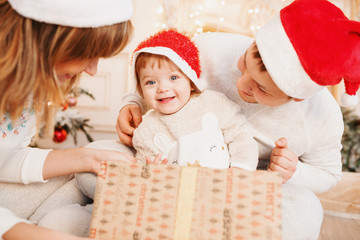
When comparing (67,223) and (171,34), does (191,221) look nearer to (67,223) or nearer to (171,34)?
(67,223)

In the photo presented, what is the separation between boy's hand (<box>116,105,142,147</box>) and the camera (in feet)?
3.67

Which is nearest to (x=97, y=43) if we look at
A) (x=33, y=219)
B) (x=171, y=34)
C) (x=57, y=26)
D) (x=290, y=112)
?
(x=57, y=26)

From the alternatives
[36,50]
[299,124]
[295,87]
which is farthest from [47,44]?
[299,124]

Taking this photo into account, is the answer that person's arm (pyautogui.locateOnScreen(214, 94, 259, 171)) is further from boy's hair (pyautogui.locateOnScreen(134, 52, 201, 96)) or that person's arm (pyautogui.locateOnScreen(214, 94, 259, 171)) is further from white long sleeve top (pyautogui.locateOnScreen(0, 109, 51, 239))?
white long sleeve top (pyautogui.locateOnScreen(0, 109, 51, 239))

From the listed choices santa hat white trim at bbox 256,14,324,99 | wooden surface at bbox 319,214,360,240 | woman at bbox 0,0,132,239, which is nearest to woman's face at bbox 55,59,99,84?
woman at bbox 0,0,132,239

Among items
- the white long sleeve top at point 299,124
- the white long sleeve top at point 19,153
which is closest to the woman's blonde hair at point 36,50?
the white long sleeve top at point 19,153

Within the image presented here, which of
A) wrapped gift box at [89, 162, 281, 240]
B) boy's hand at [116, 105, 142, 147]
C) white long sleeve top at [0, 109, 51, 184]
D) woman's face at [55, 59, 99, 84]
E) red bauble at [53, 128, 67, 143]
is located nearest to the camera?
wrapped gift box at [89, 162, 281, 240]

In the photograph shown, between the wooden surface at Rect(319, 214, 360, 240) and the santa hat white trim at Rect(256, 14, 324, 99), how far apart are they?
0.89 metres

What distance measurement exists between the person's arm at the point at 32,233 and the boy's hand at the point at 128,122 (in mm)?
469

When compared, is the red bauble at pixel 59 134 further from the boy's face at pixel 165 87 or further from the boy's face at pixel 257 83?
the boy's face at pixel 257 83

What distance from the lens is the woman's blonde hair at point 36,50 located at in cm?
68

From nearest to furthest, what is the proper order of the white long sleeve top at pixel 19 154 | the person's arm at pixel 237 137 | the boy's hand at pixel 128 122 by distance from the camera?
the white long sleeve top at pixel 19 154 < the person's arm at pixel 237 137 < the boy's hand at pixel 128 122

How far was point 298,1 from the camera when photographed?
2.94 ft

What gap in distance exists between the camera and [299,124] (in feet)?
3.57
